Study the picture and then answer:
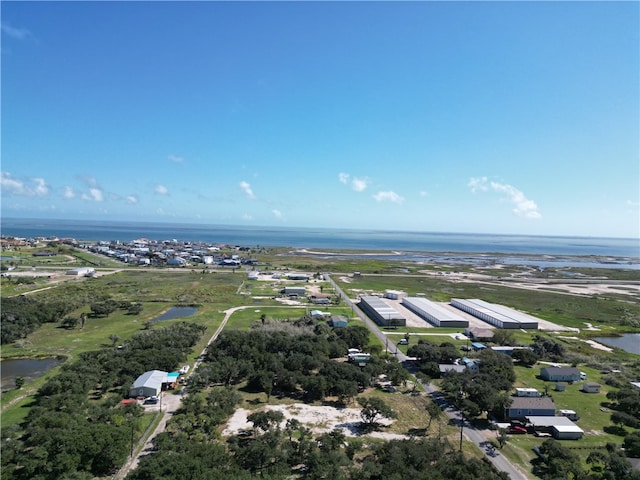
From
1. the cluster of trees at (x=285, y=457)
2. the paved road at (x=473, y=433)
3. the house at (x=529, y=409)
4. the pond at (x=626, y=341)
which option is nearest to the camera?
the cluster of trees at (x=285, y=457)

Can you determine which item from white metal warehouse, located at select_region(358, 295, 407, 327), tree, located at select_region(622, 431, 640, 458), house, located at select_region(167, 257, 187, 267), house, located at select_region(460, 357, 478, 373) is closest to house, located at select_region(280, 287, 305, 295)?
white metal warehouse, located at select_region(358, 295, 407, 327)

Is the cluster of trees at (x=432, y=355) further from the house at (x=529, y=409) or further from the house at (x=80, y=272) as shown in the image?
the house at (x=80, y=272)

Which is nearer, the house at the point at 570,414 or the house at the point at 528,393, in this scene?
the house at the point at 570,414

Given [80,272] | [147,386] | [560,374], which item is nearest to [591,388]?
[560,374]

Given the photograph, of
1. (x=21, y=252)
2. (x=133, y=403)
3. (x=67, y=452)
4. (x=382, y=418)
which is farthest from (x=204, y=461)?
(x=21, y=252)

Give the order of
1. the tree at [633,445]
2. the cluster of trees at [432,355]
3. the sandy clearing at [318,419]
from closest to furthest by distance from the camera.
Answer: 1. the tree at [633,445]
2. the sandy clearing at [318,419]
3. the cluster of trees at [432,355]

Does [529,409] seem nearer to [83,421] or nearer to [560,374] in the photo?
[560,374]

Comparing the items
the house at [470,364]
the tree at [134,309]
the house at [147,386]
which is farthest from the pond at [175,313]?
the house at [470,364]
